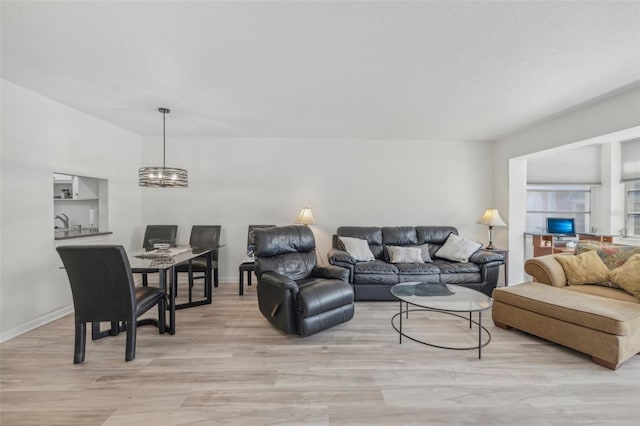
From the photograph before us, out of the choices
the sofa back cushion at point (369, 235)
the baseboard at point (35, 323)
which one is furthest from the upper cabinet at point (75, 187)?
the sofa back cushion at point (369, 235)

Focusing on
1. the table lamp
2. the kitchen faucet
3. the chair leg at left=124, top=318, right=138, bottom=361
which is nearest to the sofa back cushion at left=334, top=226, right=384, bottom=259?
the table lamp

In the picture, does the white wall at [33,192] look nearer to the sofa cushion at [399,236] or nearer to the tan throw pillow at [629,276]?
the sofa cushion at [399,236]

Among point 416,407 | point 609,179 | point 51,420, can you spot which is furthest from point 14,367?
point 609,179

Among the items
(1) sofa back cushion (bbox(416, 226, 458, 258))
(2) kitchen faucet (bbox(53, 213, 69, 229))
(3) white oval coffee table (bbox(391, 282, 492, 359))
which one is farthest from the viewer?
(1) sofa back cushion (bbox(416, 226, 458, 258))

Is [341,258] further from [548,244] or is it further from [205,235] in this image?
[548,244]

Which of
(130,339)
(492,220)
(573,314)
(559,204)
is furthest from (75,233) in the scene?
(559,204)

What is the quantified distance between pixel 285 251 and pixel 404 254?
1867 mm

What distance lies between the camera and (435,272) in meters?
3.52

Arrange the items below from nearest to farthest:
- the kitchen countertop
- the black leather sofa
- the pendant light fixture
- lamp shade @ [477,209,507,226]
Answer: the pendant light fixture
the kitchen countertop
the black leather sofa
lamp shade @ [477,209,507,226]

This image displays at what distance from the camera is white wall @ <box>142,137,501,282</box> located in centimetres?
443

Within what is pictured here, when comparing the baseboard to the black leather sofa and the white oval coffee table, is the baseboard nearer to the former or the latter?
the black leather sofa

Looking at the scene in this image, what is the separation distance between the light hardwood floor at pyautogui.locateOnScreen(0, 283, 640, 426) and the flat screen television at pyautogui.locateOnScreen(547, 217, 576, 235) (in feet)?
9.68

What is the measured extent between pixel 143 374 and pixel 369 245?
10.2 ft

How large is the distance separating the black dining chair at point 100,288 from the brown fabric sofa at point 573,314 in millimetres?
3468
